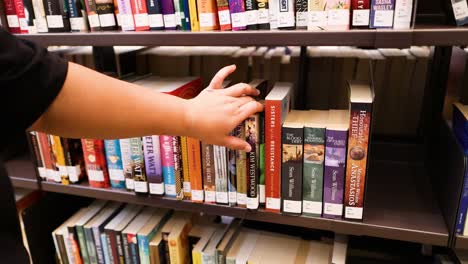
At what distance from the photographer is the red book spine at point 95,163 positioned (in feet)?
3.74

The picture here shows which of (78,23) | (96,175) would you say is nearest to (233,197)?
(96,175)

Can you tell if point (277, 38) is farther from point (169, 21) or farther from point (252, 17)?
point (169, 21)

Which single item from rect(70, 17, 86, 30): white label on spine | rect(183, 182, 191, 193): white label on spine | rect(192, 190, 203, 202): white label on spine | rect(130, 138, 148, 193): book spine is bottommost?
rect(192, 190, 203, 202): white label on spine

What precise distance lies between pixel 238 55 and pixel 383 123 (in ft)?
1.77

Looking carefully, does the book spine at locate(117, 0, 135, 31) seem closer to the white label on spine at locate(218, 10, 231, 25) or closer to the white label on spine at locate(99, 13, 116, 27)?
the white label on spine at locate(99, 13, 116, 27)

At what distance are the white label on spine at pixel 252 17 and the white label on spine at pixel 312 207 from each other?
1.50 ft

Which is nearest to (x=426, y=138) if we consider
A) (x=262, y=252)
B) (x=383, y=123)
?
(x=383, y=123)

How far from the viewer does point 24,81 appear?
54 centimetres

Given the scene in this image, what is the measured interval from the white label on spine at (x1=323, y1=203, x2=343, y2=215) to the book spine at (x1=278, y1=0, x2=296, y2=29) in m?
0.44

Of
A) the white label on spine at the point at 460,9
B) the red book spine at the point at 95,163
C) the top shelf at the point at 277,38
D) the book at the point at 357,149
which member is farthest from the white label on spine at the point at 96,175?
the white label on spine at the point at 460,9

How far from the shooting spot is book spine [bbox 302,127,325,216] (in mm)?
904

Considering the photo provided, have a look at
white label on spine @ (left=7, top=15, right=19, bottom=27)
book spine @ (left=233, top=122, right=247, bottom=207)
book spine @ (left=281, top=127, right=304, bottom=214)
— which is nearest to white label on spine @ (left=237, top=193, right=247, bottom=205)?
book spine @ (left=233, top=122, right=247, bottom=207)

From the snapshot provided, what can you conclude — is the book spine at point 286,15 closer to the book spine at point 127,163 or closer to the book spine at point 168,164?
the book spine at point 168,164

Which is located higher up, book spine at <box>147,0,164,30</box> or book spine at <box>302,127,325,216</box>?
book spine at <box>147,0,164,30</box>
